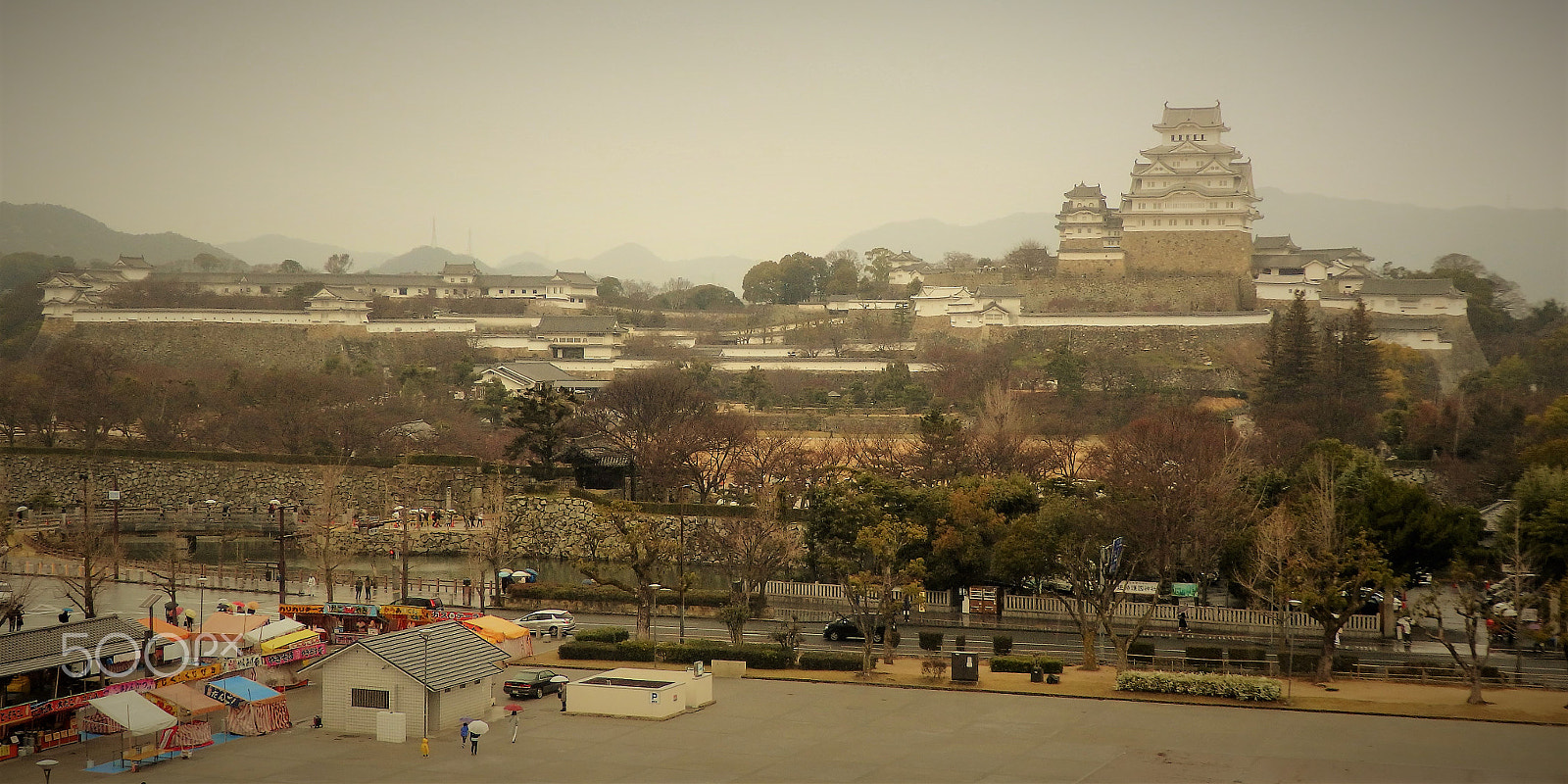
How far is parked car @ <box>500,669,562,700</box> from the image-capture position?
18.7m

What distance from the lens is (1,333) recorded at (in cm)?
6175

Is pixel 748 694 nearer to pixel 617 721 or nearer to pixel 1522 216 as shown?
pixel 617 721

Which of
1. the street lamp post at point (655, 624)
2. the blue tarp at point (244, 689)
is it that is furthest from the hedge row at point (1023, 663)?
the blue tarp at point (244, 689)

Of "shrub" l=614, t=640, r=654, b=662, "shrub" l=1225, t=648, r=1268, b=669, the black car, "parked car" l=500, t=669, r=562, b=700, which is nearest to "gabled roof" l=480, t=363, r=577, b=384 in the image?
the black car

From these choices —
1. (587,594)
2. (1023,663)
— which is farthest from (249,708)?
(1023,663)

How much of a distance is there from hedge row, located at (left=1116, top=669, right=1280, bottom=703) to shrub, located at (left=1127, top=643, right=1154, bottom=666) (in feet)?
6.13

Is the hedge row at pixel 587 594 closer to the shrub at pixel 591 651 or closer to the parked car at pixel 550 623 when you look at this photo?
the parked car at pixel 550 623

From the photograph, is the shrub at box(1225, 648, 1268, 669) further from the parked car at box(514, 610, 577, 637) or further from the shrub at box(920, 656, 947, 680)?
the parked car at box(514, 610, 577, 637)

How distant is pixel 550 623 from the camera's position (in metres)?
23.5

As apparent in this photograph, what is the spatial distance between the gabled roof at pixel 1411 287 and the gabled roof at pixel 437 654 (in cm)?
4669

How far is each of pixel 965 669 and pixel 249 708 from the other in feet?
33.2

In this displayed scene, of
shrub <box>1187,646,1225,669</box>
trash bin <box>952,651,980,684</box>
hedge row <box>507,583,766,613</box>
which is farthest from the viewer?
hedge row <box>507,583,766,613</box>

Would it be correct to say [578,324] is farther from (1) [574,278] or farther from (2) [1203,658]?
(2) [1203,658]

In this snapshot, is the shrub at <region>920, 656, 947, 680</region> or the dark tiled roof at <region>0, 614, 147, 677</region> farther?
the shrub at <region>920, 656, 947, 680</region>
